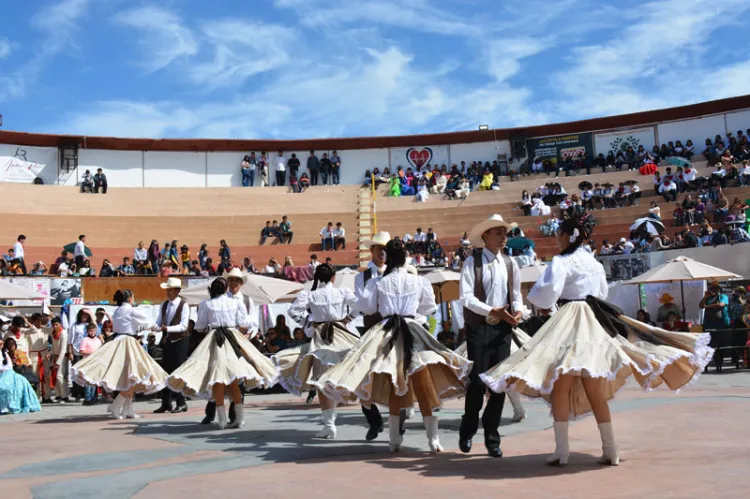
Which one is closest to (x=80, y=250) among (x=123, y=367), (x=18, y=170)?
(x=18, y=170)

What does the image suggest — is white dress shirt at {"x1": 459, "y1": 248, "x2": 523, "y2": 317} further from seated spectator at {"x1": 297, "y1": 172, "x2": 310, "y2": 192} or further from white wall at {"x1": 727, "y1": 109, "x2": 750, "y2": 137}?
white wall at {"x1": 727, "y1": 109, "x2": 750, "y2": 137}

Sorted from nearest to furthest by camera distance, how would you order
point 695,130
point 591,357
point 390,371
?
1. point 591,357
2. point 390,371
3. point 695,130

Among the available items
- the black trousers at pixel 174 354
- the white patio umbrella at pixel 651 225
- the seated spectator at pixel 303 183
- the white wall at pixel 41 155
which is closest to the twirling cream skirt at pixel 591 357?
the black trousers at pixel 174 354

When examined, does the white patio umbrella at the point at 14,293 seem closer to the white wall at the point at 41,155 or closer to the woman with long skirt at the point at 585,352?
the woman with long skirt at the point at 585,352

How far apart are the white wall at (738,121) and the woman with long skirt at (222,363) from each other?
32.7 m

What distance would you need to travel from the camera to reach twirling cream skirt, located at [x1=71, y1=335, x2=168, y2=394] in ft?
37.4

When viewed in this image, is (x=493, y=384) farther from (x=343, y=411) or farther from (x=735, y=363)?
(x=735, y=363)

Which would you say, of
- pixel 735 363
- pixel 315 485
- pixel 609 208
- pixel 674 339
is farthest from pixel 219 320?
pixel 609 208

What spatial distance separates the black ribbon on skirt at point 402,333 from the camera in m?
6.97

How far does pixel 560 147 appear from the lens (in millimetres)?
39750

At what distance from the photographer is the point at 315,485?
5.46 meters

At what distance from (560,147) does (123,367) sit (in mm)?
31439

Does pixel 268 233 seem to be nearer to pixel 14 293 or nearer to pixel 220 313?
pixel 14 293

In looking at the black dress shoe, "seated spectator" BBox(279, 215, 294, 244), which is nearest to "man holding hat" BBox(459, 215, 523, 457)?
the black dress shoe
